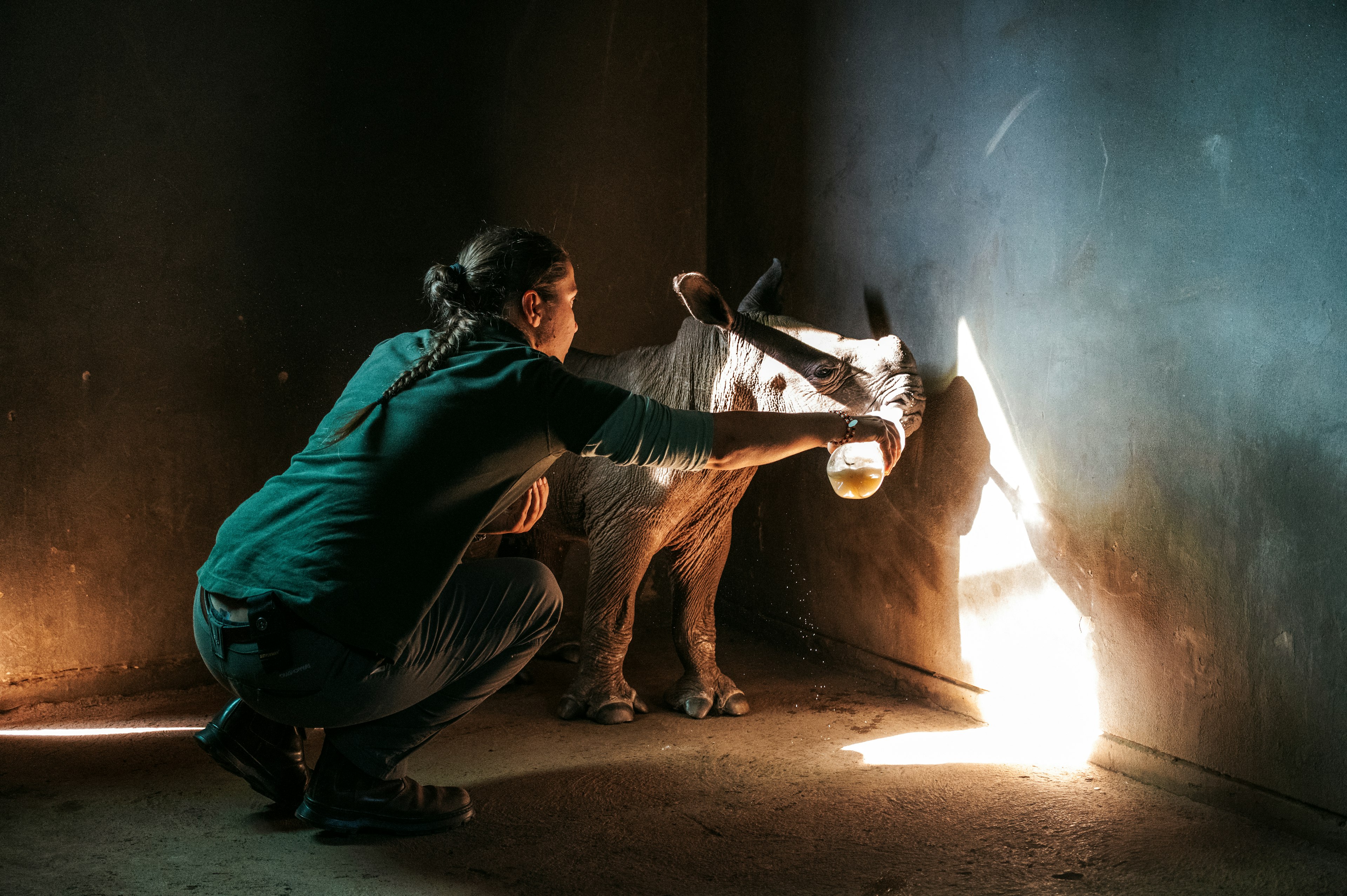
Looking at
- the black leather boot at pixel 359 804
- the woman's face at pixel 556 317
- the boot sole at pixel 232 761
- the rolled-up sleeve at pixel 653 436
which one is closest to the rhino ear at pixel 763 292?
the woman's face at pixel 556 317

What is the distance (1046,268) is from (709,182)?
6.23ft

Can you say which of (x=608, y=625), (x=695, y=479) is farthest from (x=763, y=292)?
(x=608, y=625)

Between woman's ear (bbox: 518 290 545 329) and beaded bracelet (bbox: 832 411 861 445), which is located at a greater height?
woman's ear (bbox: 518 290 545 329)

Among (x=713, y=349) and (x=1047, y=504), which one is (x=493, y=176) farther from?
(x=1047, y=504)

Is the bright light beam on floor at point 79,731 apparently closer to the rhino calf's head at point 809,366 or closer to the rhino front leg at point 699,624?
the rhino front leg at point 699,624

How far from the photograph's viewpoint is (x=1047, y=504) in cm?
296

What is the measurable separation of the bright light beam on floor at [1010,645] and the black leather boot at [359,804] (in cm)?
124

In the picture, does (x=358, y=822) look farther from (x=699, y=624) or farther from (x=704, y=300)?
(x=704, y=300)

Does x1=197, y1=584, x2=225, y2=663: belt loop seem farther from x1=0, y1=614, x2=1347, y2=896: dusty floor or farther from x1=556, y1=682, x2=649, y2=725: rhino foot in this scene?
x1=556, y1=682, x2=649, y2=725: rhino foot

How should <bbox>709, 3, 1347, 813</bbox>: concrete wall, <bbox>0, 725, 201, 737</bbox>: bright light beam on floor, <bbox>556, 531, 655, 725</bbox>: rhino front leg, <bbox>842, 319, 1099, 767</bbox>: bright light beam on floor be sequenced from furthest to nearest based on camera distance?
<bbox>556, 531, 655, 725</bbox>: rhino front leg, <bbox>0, 725, 201, 737</bbox>: bright light beam on floor, <bbox>842, 319, 1099, 767</bbox>: bright light beam on floor, <bbox>709, 3, 1347, 813</bbox>: concrete wall

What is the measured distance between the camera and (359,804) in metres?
2.43

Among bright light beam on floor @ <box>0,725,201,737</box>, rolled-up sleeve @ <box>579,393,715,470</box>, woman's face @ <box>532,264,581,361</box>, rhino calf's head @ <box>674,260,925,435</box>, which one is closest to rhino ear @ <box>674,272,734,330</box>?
rhino calf's head @ <box>674,260,925,435</box>

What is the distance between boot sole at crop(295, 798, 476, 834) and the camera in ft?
7.98

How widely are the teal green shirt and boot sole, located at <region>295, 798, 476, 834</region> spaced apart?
0.48 m
